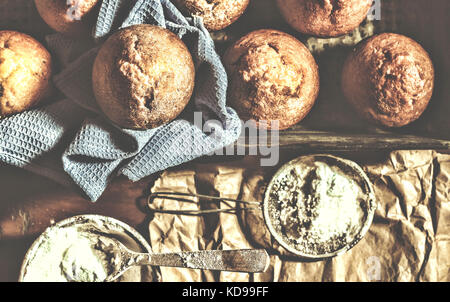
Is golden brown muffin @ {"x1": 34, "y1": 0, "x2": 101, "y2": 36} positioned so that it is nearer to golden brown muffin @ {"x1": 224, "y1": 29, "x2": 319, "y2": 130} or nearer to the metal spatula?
golden brown muffin @ {"x1": 224, "y1": 29, "x2": 319, "y2": 130}

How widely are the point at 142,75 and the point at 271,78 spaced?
38 centimetres

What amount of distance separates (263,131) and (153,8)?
0.53 metres

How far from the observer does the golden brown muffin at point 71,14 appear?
1103 millimetres

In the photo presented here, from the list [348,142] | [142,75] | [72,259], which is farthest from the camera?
[72,259]

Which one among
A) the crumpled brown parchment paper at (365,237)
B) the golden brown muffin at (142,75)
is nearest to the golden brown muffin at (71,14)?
the golden brown muffin at (142,75)

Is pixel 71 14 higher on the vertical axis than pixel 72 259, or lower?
higher

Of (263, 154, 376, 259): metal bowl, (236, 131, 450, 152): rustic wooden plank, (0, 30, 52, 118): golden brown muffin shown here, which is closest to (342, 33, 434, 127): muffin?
(236, 131, 450, 152): rustic wooden plank

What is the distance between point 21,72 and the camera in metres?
1.12

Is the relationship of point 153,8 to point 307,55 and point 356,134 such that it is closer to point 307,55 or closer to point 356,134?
point 307,55

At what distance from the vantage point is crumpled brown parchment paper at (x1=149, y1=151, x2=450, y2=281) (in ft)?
4.39

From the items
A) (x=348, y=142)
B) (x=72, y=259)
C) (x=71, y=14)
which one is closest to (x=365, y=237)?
(x=348, y=142)

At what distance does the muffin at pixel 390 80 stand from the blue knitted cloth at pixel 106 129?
420 millimetres

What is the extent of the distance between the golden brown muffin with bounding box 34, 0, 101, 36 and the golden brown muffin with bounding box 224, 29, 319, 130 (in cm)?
46

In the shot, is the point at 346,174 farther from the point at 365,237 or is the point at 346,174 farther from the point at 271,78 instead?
the point at 271,78
